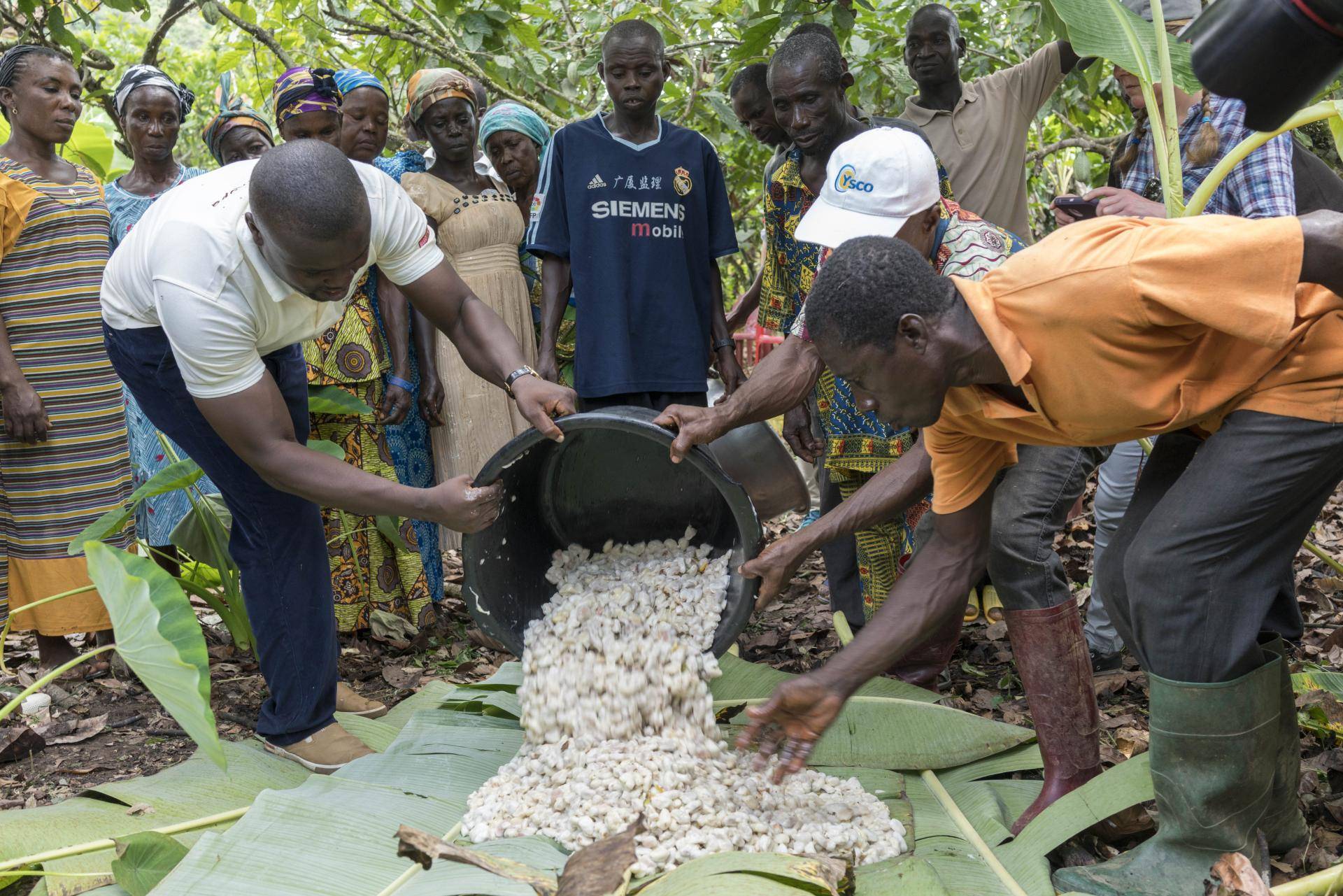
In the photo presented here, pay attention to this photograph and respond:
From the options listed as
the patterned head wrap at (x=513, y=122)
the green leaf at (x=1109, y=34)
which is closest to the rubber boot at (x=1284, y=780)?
the green leaf at (x=1109, y=34)

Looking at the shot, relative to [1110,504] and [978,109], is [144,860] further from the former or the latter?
[978,109]

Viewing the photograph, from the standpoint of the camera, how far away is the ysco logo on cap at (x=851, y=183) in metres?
2.67

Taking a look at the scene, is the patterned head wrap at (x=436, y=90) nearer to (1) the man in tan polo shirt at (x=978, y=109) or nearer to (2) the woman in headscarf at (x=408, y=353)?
(2) the woman in headscarf at (x=408, y=353)

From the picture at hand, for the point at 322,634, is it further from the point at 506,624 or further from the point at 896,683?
the point at 896,683

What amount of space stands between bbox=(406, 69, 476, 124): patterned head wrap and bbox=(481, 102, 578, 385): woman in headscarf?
124 millimetres

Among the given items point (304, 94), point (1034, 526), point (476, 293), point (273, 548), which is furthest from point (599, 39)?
point (1034, 526)

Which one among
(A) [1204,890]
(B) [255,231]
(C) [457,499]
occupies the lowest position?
(A) [1204,890]

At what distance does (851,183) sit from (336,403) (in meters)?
1.78

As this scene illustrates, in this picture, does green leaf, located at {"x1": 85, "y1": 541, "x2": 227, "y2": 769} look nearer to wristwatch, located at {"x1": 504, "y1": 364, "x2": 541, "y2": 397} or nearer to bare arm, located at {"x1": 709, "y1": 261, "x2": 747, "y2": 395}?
wristwatch, located at {"x1": 504, "y1": 364, "x2": 541, "y2": 397}

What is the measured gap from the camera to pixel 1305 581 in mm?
4219

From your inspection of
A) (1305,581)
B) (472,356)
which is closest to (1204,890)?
(472,356)

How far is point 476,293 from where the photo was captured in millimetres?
4191

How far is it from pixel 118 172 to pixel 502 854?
536 cm

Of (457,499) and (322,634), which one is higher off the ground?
(457,499)
